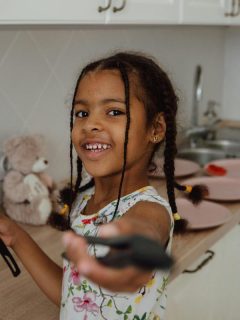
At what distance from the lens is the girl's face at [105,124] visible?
759mm

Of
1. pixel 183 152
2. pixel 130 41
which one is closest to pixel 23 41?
pixel 130 41

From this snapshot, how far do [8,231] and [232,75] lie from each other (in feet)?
6.06

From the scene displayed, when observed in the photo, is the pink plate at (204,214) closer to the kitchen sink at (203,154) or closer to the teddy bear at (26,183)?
the teddy bear at (26,183)

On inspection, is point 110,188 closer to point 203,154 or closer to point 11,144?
point 11,144

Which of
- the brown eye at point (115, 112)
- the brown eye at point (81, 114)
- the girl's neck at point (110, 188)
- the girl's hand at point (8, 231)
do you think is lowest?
the girl's hand at point (8, 231)

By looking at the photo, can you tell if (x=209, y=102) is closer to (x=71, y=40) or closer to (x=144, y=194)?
(x=71, y=40)

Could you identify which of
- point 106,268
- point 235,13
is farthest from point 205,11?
point 106,268

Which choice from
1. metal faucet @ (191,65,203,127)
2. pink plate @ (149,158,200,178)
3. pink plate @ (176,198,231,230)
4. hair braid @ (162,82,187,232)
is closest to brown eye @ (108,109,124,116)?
hair braid @ (162,82,187,232)

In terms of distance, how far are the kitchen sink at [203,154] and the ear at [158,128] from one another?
1261 mm

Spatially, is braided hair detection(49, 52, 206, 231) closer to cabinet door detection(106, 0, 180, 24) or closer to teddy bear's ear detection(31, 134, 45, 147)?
cabinet door detection(106, 0, 180, 24)

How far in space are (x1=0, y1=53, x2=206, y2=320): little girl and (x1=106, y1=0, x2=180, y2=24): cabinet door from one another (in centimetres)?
30

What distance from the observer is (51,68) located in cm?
142

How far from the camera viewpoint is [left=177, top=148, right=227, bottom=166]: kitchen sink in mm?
2100

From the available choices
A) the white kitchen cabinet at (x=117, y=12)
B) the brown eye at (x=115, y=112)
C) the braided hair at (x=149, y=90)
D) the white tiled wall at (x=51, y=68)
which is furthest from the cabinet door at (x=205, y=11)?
the brown eye at (x=115, y=112)
